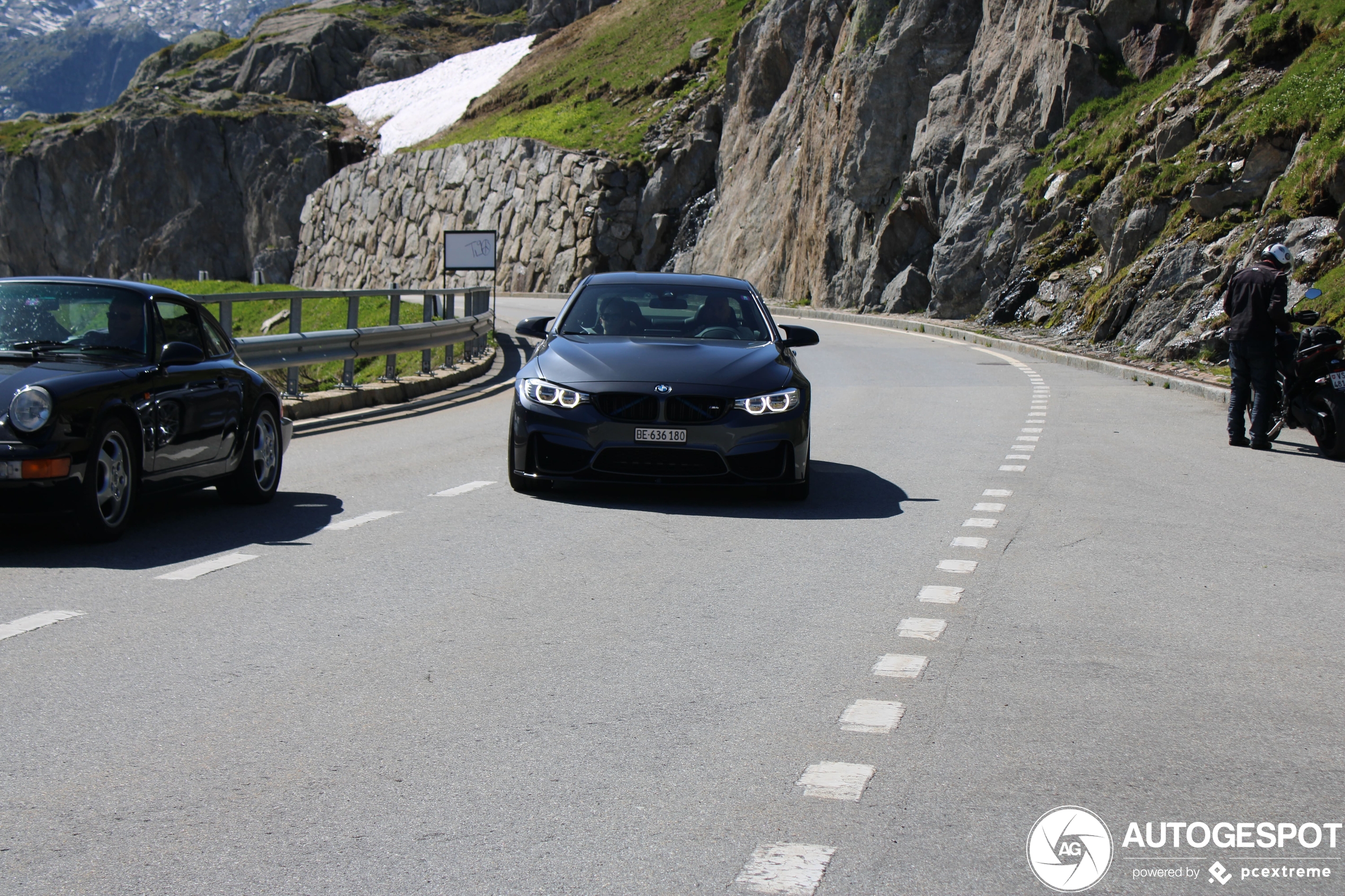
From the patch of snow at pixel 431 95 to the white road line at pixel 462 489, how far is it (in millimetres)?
84726

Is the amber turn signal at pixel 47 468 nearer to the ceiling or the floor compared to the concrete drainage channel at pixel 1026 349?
nearer to the ceiling

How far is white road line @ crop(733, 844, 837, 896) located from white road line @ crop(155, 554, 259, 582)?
4.16 metres

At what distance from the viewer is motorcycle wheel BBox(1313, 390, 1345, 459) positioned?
43.1 feet

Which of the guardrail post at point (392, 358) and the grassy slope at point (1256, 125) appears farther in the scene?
the grassy slope at point (1256, 125)

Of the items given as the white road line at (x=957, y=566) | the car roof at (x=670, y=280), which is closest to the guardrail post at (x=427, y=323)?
the car roof at (x=670, y=280)

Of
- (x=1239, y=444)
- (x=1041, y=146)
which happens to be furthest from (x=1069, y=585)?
(x=1041, y=146)

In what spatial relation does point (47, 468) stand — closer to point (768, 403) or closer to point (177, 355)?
point (177, 355)

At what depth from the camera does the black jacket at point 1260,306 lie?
44.7 feet

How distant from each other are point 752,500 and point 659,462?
3.03 ft

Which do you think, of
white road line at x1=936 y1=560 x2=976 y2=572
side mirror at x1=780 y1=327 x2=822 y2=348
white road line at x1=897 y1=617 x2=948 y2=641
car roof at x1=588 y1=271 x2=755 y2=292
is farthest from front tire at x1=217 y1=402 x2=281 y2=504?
white road line at x1=897 y1=617 x2=948 y2=641

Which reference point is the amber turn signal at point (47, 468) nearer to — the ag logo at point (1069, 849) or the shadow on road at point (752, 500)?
the shadow on road at point (752, 500)

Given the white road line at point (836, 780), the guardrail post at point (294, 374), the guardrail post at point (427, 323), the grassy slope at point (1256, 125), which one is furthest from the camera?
the grassy slope at point (1256, 125)

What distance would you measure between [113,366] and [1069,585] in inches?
206

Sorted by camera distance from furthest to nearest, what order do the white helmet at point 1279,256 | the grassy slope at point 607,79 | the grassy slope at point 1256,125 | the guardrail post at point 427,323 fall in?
the grassy slope at point 607,79 < the grassy slope at point 1256,125 < the guardrail post at point 427,323 < the white helmet at point 1279,256
